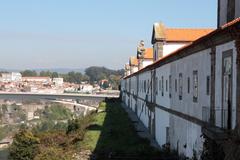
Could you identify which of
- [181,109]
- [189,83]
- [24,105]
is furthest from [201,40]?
[24,105]

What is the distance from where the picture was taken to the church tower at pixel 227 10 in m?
14.5

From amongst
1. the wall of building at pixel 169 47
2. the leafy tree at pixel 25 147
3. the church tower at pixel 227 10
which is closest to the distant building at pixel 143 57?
the wall of building at pixel 169 47

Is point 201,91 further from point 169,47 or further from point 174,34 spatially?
point 174,34

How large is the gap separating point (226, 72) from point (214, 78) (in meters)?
1.14

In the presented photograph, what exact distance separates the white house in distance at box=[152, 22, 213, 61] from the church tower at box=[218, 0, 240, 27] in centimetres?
2133

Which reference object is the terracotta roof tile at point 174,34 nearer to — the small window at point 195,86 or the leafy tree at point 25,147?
the leafy tree at point 25,147

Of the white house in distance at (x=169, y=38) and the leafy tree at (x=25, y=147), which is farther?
the white house in distance at (x=169, y=38)

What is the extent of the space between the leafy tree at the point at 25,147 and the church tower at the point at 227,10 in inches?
459

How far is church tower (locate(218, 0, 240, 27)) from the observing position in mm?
14500

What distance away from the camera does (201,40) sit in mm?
13297

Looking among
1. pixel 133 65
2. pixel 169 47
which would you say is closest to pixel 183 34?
pixel 169 47

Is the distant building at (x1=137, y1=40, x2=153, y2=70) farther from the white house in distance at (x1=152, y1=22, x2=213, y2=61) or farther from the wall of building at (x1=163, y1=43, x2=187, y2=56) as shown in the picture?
the wall of building at (x1=163, y1=43, x2=187, y2=56)

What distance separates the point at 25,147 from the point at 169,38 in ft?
54.4

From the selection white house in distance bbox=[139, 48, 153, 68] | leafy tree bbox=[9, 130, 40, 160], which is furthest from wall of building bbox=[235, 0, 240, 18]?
white house in distance bbox=[139, 48, 153, 68]
